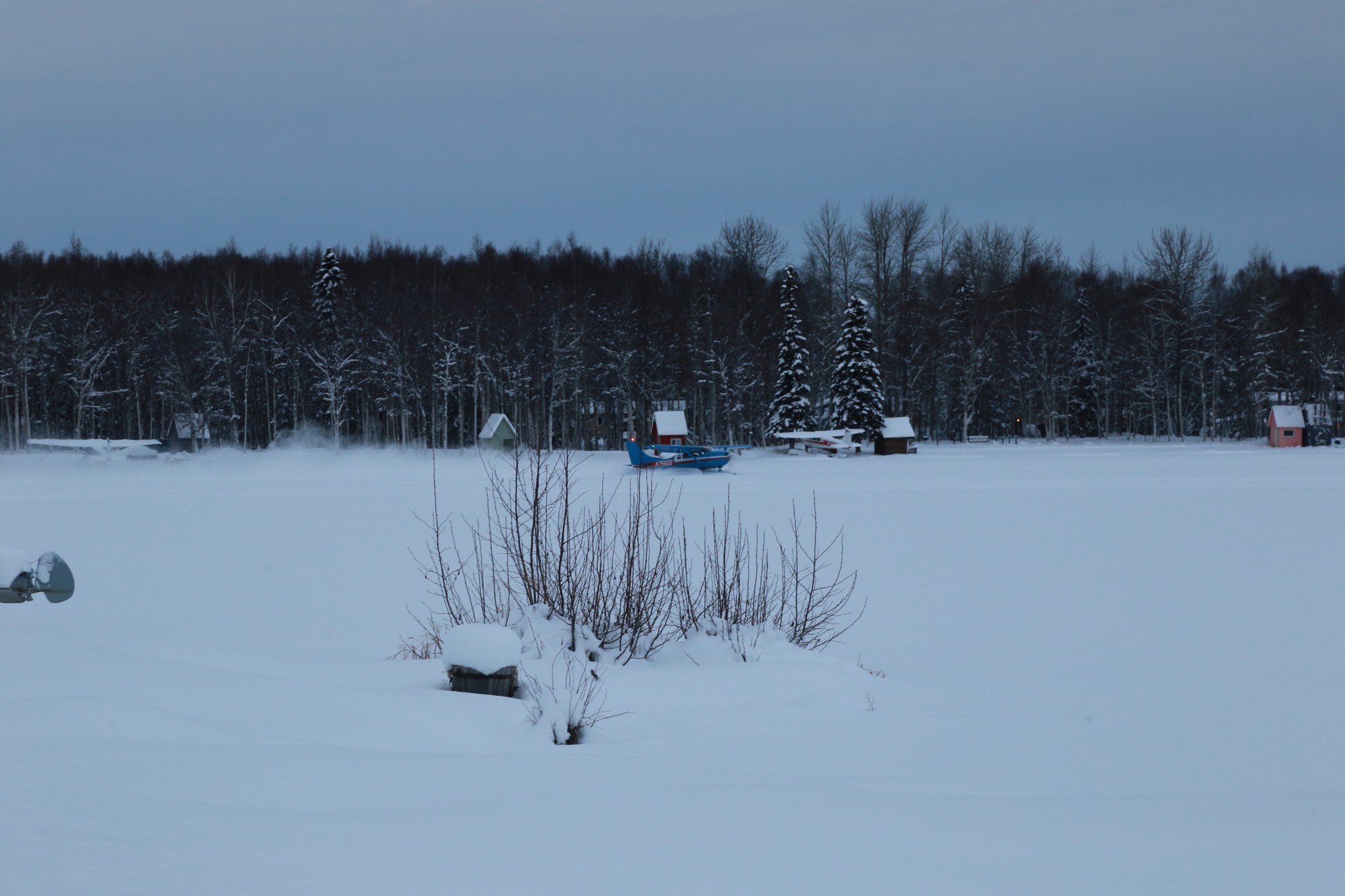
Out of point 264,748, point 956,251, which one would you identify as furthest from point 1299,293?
point 264,748

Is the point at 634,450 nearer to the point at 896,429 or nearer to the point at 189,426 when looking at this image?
the point at 896,429

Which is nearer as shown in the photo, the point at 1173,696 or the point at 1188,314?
the point at 1173,696

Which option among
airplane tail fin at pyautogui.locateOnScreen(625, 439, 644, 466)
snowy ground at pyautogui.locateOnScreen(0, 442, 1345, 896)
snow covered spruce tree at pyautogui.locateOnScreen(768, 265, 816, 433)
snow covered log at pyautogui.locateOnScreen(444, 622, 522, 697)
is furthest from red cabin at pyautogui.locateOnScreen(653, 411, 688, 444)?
snow covered log at pyautogui.locateOnScreen(444, 622, 522, 697)

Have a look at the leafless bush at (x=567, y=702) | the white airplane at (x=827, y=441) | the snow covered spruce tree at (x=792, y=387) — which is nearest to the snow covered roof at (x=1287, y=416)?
the white airplane at (x=827, y=441)

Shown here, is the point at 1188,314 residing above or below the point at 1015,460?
above

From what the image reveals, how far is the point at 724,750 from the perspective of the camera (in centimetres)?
530

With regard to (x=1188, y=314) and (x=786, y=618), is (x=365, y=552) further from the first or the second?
(x=1188, y=314)

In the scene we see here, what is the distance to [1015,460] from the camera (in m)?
42.9

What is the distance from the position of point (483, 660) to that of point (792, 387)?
48582 millimetres

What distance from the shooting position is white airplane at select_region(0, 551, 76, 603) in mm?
5480

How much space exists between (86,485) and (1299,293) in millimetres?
77660

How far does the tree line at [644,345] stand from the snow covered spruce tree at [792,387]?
0.41 meters

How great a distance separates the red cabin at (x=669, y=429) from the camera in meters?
48.6

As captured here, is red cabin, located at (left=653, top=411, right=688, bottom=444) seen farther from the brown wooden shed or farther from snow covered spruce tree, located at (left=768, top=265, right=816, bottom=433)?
the brown wooden shed
